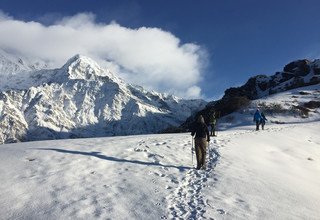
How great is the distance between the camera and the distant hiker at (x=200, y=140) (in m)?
19.0

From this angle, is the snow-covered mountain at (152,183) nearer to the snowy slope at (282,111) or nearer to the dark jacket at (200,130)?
the dark jacket at (200,130)

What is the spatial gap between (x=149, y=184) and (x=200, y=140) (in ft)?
15.6

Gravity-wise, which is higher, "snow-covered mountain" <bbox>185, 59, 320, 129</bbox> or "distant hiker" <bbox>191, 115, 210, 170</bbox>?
"snow-covered mountain" <bbox>185, 59, 320, 129</bbox>

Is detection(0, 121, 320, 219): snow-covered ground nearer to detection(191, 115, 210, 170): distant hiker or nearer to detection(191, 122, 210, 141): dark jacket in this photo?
detection(191, 115, 210, 170): distant hiker

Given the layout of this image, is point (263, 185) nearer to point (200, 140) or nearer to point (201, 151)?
point (201, 151)

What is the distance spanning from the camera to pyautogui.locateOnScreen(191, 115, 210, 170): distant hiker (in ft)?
62.3

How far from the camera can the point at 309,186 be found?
1753cm

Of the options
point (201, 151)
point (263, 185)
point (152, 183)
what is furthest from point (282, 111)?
point (152, 183)

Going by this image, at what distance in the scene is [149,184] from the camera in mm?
15805

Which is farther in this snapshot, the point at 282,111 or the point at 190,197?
the point at 282,111

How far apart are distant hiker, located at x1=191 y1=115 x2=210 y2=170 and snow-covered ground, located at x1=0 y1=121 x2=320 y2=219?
0.48m

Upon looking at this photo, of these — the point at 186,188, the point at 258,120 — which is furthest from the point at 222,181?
the point at 258,120

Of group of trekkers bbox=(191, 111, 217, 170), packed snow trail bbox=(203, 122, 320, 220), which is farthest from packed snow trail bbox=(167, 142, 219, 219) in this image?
group of trekkers bbox=(191, 111, 217, 170)

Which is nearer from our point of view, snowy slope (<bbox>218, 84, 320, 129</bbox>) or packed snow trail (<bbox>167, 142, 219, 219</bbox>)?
packed snow trail (<bbox>167, 142, 219, 219</bbox>)
